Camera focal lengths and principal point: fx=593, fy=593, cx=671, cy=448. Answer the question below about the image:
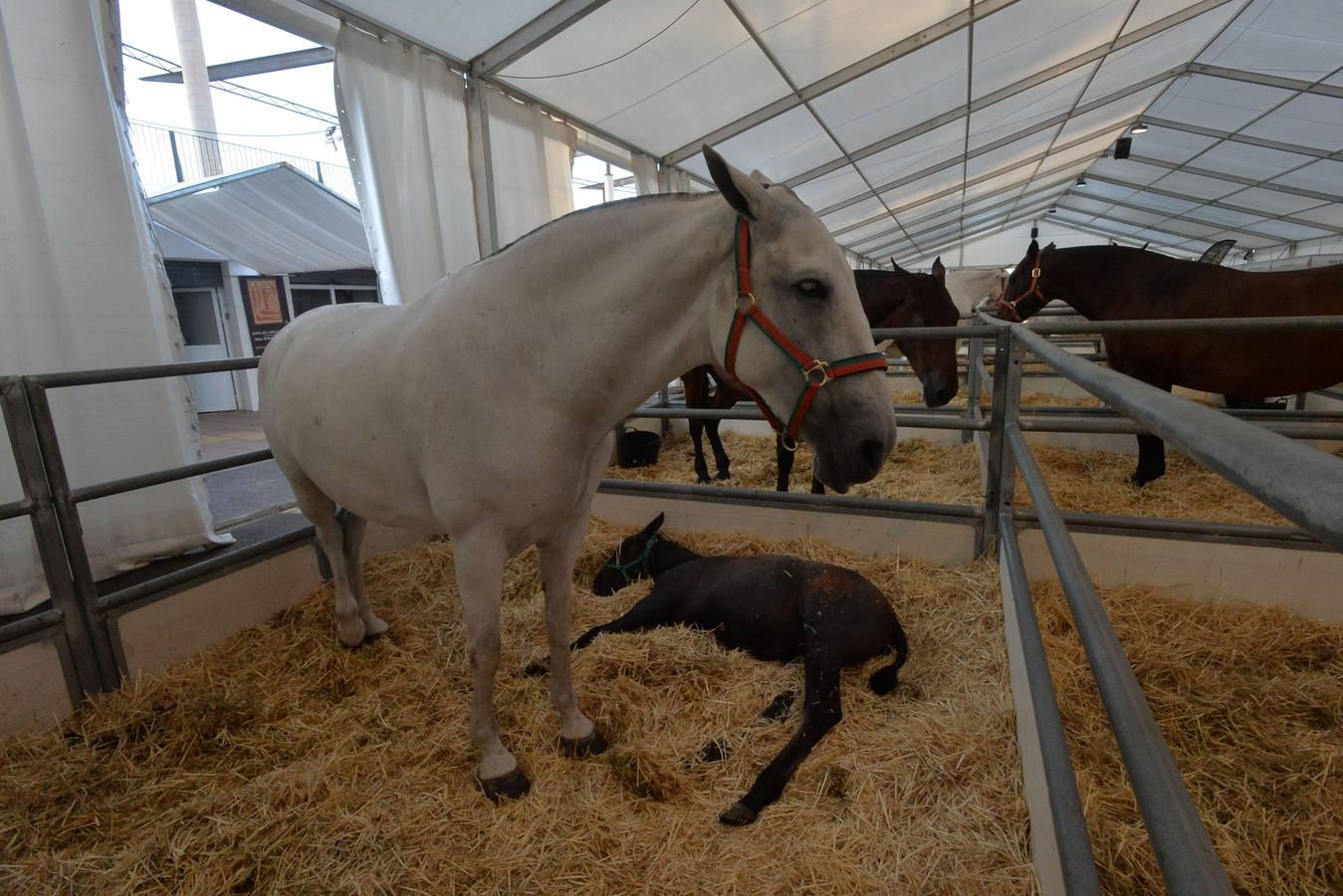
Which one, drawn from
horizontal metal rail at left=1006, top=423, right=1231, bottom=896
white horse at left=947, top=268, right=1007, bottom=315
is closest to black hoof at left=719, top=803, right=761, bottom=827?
horizontal metal rail at left=1006, top=423, right=1231, bottom=896

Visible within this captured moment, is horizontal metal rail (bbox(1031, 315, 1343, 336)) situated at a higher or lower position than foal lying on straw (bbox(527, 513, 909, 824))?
higher

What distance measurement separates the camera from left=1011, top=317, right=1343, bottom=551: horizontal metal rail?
11.7 inches

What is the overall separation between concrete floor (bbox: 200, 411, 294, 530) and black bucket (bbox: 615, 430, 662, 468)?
7.56 feet

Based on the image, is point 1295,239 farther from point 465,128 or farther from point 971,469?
point 465,128

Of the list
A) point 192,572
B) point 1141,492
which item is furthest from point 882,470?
point 192,572

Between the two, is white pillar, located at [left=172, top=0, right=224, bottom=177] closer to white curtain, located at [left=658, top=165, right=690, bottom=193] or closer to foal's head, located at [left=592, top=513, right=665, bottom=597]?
white curtain, located at [left=658, top=165, right=690, bottom=193]

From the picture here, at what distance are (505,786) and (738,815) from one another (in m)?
0.64

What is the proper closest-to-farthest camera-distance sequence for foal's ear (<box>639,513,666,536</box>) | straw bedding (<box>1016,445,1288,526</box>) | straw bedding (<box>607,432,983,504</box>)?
foal's ear (<box>639,513,666,536</box>), straw bedding (<box>1016,445,1288,526</box>), straw bedding (<box>607,432,983,504</box>)

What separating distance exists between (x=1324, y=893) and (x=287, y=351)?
306 centimetres

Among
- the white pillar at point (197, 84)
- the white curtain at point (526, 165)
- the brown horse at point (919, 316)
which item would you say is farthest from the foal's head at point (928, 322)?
the white pillar at point (197, 84)

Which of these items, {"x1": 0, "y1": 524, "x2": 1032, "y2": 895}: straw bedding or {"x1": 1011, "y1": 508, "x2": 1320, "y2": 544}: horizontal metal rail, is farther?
{"x1": 1011, "y1": 508, "x2": 1320, "y2": 544}: horizontal metal rail

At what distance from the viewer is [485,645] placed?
1625 mm

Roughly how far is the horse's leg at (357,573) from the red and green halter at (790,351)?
6.37 ft

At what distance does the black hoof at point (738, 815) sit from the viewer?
4.85 ft
